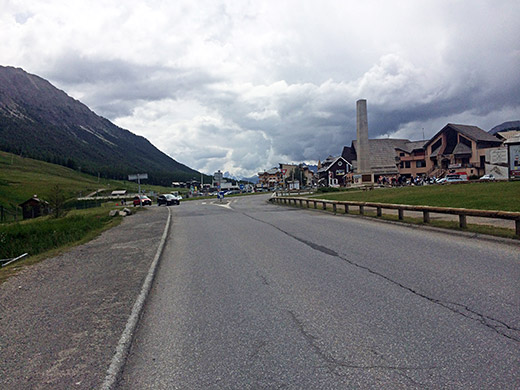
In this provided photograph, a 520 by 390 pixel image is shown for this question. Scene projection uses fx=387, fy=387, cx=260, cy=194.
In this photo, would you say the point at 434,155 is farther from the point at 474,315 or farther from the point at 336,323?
the point at 336,323

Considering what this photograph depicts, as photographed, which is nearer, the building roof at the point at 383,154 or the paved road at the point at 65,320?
the paved road at the point at 65,320

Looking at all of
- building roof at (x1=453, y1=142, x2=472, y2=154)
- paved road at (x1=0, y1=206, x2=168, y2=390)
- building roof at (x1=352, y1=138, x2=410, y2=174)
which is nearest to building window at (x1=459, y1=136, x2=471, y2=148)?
building roof at (x1=453, y1=142, x2=472, y2=154)

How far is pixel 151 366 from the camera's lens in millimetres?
3957

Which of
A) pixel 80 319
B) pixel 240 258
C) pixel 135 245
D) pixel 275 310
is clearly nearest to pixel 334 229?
pixel 240 258

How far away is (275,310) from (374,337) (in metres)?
1.53

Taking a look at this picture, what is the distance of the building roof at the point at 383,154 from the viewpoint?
82.2 meters

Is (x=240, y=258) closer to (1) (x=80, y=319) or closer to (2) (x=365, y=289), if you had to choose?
(2) (x=365, y=289)

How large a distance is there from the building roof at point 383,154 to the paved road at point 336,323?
76.0m

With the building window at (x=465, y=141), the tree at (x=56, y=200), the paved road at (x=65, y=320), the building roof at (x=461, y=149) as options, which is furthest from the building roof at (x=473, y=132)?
the paved road at (x=65, y=320)

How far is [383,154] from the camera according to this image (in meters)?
83.2

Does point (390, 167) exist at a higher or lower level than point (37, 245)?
higher

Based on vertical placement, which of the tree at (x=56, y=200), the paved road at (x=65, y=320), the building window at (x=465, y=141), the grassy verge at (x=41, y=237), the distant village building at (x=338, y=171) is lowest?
the grassy verge at (x=41, y=237)

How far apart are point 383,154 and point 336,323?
273 ft

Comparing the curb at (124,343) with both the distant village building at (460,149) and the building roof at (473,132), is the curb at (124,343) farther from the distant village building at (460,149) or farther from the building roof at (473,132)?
the building roof at (473,132)
